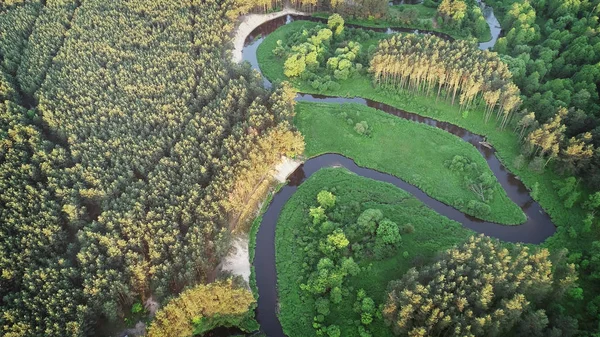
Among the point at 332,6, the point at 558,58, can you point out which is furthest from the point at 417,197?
the point at 332,6

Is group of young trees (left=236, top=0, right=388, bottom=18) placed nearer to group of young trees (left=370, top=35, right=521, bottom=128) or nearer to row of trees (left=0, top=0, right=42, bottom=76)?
group of young trees (left=370, top=35, right=521, bottom=128)

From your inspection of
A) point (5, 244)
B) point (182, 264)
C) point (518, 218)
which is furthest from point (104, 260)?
point (518, 218)

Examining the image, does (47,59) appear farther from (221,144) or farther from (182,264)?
(182,264)

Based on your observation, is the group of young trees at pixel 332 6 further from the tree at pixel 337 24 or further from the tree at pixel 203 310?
the tree at pixel 203 310

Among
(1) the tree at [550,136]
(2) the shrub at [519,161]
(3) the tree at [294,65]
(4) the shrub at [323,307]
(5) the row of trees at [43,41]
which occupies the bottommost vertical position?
(4) the shrub at [323,307]

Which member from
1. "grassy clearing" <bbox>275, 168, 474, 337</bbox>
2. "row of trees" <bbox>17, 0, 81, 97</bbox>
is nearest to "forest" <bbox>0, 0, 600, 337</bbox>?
"grassy clearing" <bbox>275, 168, 474, 337</bbox>

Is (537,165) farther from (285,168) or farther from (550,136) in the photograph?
(285,168)

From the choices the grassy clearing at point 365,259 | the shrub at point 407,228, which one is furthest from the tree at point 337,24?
the shrub at point 407,228
